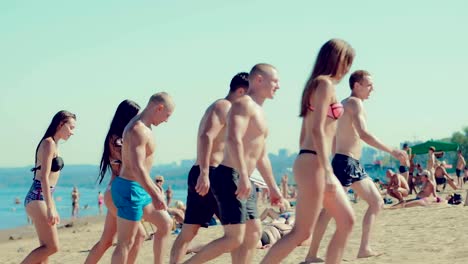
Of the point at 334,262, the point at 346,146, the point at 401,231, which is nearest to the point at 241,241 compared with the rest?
the point at 334,262

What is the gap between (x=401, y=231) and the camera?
12.7 m

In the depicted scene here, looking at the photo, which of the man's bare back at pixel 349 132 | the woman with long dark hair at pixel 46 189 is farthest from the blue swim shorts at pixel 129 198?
the man's bare back at pixel 349 132

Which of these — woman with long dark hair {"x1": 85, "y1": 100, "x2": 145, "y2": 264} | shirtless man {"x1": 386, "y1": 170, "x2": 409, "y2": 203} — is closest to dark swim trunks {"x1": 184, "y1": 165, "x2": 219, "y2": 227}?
woman with long dark hair {"x1": 85, "y1": 100, "x2": 145, "y2": 264}

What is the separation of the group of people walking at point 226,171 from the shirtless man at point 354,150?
1.29ft

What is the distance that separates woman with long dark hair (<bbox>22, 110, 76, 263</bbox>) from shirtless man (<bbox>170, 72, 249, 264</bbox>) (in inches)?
46.3

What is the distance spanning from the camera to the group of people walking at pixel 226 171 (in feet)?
21.1

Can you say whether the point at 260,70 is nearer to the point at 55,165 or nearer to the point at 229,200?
the point at 229,200

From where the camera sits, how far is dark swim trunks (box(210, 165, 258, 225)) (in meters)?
6.72

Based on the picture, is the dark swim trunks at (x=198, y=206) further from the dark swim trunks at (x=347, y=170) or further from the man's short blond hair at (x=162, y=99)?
the dark swim trunks at (x=347, y=170)

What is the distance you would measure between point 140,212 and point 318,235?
7.45 ft

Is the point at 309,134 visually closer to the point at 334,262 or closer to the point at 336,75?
the point at 336,75

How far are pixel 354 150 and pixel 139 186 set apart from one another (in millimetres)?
2582

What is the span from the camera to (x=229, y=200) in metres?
6.77

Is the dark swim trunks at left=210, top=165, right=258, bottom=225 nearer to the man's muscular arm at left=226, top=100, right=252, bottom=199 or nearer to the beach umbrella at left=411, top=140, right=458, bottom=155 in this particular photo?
the man's muscular arm at left=226, top=100, right=252, bottom=199
